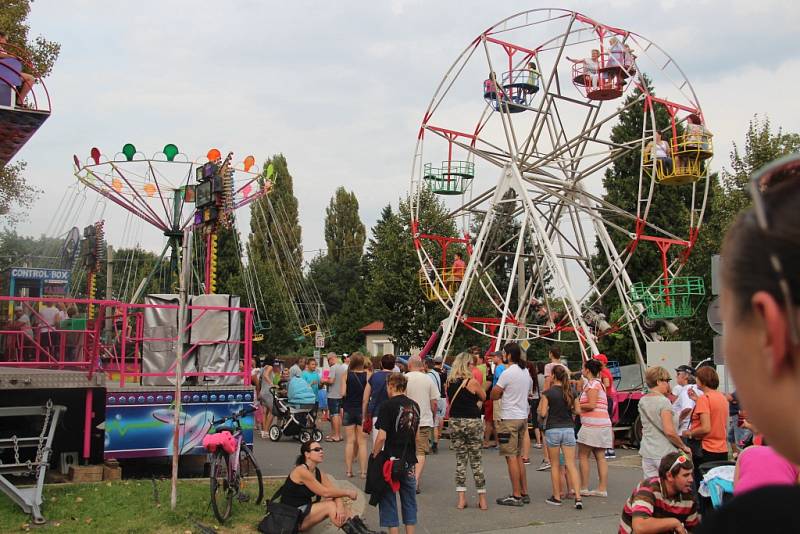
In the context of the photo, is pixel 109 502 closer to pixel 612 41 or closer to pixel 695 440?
pixel 695 440

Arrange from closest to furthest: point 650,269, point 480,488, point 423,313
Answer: point 480,488
point 423,313
point 650,269

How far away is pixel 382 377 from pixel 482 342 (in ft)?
105

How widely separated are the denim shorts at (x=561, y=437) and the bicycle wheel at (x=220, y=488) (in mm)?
4141

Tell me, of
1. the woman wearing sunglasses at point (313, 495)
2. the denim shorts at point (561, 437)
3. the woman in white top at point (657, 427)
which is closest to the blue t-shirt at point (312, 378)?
the denim shorts at point (561, 437)

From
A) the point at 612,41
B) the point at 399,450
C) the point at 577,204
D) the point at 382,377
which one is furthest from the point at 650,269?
the point at 399,450

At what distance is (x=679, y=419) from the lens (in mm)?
10211

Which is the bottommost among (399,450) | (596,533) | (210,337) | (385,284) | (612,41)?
(596,533)

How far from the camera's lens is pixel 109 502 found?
31.9 ft

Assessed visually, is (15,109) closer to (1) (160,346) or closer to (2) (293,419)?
(1) (160,346)

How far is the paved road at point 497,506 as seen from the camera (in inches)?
380

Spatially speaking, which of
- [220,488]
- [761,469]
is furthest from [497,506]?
[761,469]

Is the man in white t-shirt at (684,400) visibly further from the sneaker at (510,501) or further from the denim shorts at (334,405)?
the denim shorts at (334,405)

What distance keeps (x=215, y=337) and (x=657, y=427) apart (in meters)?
6.63

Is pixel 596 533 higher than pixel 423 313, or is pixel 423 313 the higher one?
pixel 423 313
